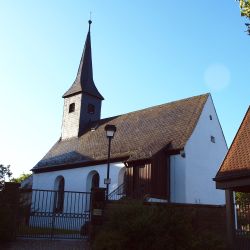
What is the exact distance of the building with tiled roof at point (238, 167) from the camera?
12783 millimetres

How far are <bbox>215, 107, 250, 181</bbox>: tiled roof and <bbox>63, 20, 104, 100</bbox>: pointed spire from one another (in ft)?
67.5

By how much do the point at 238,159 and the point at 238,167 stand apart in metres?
0.47

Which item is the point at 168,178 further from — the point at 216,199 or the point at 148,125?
the point at 148,125

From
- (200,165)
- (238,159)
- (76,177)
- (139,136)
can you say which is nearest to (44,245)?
(238,159)

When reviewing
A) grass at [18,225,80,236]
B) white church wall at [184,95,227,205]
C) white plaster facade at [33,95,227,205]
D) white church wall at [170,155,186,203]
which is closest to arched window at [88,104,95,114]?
white plaster facade at [33,95,227,205]

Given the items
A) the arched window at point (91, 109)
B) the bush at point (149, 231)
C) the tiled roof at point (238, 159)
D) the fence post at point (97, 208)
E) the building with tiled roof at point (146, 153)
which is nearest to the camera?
the bush at point (149, 231)

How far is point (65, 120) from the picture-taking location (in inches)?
1355

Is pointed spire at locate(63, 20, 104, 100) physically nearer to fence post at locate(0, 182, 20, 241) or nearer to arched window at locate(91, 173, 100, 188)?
arched window at locate(91, 173, 100, 188)

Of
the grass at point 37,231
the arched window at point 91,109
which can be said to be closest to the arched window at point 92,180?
the arched window at point 91,109

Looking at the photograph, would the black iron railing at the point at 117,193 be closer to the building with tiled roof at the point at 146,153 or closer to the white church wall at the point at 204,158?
the building with tiled roof at the point at 146,153

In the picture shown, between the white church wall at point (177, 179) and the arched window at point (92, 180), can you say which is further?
the arched window at point (92, 180)

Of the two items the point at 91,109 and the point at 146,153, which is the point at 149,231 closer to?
the point at 146,153

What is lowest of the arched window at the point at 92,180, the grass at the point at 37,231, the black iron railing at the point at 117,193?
the grass at the point at 37,231

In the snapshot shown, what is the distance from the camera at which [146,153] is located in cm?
2253
